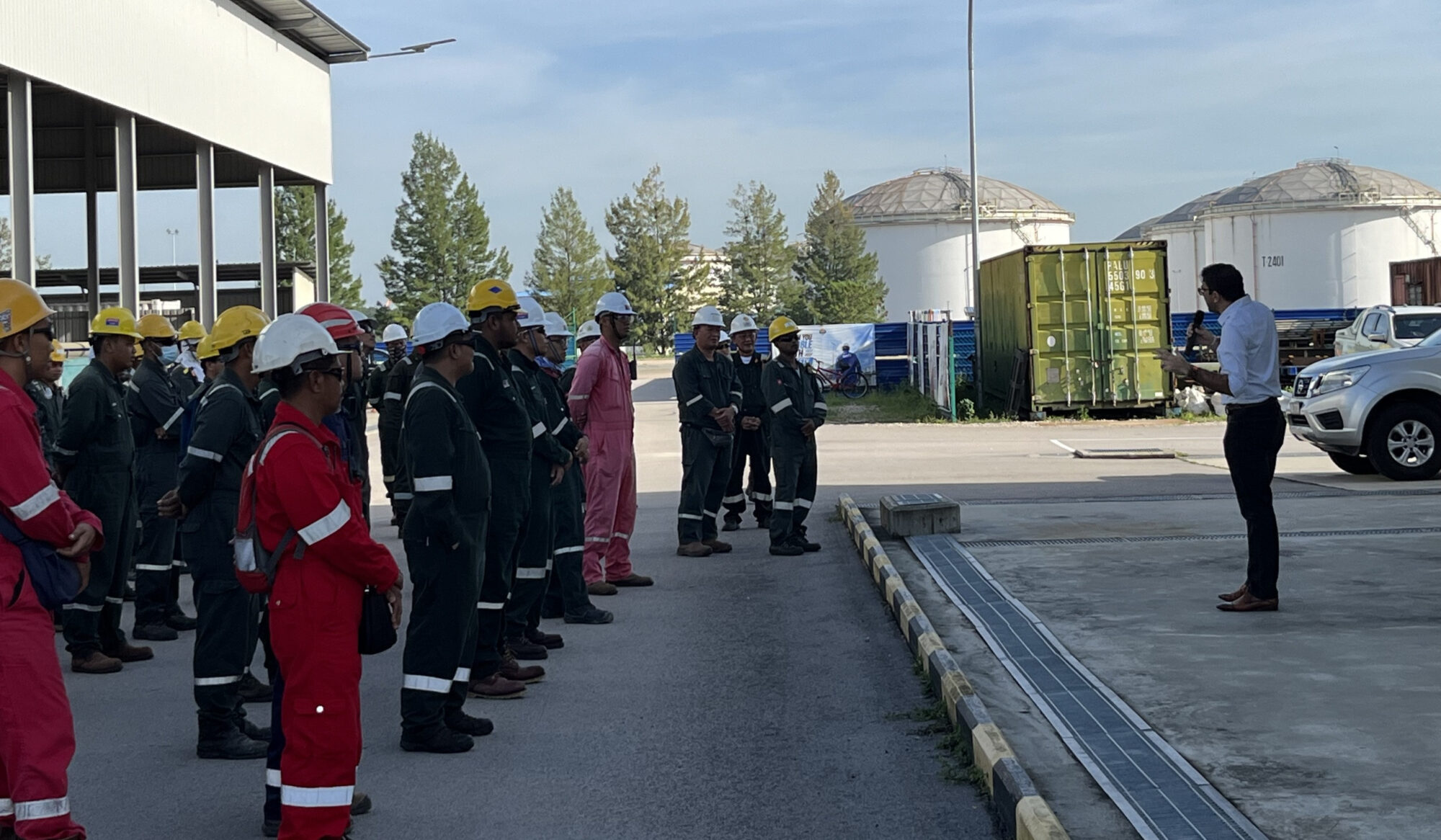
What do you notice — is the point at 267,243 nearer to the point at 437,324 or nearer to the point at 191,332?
the point at 191,332

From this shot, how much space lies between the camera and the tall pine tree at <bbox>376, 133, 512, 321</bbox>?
82.0 m

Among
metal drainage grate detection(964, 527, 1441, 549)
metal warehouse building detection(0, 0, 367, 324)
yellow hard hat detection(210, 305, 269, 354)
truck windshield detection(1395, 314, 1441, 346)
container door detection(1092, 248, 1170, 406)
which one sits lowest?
metal drainage grate detection(964, 527, 1441, 549)

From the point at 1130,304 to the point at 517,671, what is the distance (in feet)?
73.3

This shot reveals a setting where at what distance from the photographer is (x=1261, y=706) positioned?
255 inches

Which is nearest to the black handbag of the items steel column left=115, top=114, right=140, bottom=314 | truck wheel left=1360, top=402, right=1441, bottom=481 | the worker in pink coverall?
the worker in pink coverall

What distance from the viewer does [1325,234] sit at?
240 feet

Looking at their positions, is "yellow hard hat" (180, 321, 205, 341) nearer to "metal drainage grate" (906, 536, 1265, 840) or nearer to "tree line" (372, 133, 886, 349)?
"metal drainage grate" (906, 536, 1265, 840)

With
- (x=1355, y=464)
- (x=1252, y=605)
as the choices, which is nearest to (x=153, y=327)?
(x=1252, y=605)

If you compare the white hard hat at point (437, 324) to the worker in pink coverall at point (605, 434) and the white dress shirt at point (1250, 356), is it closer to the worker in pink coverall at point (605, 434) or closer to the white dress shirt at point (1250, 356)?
the worker in pink coverall at point (605, 434)

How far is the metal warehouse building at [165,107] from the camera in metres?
22.0

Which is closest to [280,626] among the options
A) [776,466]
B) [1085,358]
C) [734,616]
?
[734,616]

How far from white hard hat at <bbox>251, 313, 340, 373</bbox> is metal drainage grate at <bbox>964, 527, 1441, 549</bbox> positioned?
7.88 meters

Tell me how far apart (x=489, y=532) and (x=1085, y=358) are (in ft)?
74.1

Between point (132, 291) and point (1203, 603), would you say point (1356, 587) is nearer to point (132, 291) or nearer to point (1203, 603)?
point (1203, 603)
